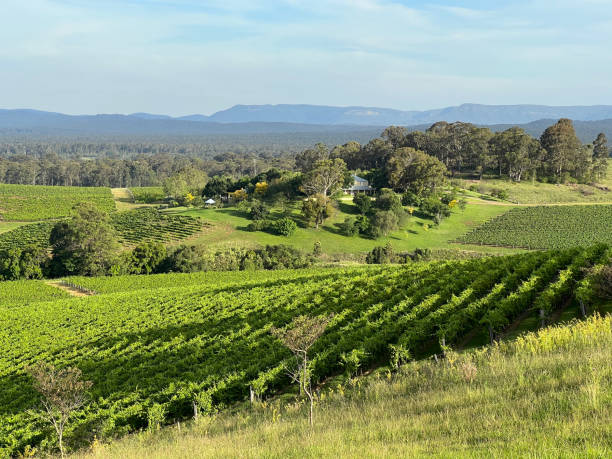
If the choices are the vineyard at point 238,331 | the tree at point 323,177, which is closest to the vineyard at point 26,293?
the vineyard at point 238,331

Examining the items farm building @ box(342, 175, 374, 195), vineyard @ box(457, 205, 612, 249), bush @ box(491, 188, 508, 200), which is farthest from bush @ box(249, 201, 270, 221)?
bush @ box(491, 188, 508, 200)

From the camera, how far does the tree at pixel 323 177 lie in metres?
93.6

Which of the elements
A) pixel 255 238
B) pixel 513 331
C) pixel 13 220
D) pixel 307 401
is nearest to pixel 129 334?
pixel 307 401

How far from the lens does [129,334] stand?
3238cm

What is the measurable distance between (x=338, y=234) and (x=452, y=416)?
249 ft

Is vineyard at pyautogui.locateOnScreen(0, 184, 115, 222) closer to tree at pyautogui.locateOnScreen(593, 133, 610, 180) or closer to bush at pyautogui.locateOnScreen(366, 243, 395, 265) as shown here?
bush at pyautogui.locateOnScreen(366, 243, 395, 265)

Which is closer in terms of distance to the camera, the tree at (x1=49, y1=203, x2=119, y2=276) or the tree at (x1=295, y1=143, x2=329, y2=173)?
the tree at (x1=49, y1=203, x2=119, y2=276)

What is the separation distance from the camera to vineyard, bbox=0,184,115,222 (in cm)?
11806

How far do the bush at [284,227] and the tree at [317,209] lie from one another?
12.0ft

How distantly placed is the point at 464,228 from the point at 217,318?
71.2 meters

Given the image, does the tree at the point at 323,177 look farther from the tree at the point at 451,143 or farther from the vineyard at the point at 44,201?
the vineyard at the point at 44,201

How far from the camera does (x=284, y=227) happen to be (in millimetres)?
83750

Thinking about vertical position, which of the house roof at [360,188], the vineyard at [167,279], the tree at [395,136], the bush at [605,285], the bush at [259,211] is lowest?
the vineyard at [167,279]

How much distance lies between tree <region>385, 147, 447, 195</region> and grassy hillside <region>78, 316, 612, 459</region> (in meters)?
88.8
